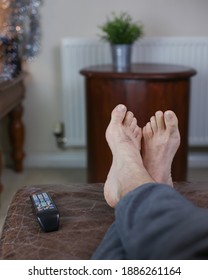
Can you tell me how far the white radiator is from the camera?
2.15 m

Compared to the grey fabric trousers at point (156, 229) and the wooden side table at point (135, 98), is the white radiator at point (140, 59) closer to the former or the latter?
the wooden side table at point (135, 98)

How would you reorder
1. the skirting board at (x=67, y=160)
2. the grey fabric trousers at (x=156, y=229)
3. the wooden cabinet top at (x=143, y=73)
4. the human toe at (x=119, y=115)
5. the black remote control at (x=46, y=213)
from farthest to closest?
1. the skirting board at (x=67, y=160)
2. the wooden cabinet top at (x=143, y=73)
3. the human toe at (x=119, y=115)
4. the black remote control at (x=46, y=213)
5. the grey fabric trousers at (x=156, y=229)

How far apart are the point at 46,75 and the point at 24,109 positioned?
0.75 ft

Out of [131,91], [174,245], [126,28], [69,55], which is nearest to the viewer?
[174,245]

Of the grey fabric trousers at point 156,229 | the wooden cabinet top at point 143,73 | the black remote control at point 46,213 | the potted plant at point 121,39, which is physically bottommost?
the black remote control at point 46,213

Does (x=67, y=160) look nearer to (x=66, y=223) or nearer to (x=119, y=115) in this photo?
(x=119, y=115)

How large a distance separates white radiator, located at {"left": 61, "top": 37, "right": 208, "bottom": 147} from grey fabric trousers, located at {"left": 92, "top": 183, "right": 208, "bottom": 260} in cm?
158

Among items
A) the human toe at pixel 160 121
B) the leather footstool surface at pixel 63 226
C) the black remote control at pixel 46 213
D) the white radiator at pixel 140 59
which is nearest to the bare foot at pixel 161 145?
the human toe at pixel 160 121

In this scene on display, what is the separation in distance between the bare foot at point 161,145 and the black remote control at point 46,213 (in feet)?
0.80

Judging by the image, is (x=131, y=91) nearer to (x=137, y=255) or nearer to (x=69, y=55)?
(x=69, y=55)

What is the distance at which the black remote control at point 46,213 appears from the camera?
738 millimetres

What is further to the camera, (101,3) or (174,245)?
(101,3)

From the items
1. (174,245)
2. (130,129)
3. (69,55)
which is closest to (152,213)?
(174,245)

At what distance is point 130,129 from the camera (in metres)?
1.02
